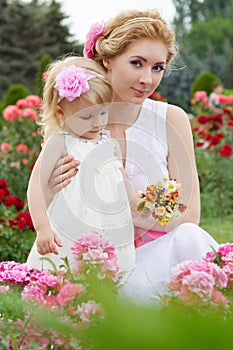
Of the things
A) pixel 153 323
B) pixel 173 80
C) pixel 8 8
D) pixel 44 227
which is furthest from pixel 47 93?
pixel 8 8

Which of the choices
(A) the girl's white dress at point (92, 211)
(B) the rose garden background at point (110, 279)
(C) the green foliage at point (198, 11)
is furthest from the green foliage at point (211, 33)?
(A) the girl's white dress at point (92, 211)

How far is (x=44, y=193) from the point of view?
87.8 inches

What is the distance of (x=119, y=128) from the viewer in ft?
8.58

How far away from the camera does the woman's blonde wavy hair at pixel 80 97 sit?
2285mm

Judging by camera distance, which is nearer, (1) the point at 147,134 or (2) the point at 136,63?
(2) the point at 136,63

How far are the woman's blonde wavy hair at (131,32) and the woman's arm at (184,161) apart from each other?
0.24 m

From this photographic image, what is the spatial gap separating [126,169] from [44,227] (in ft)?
1.77

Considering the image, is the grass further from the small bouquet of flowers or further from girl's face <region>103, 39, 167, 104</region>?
the small bouquet of flowers

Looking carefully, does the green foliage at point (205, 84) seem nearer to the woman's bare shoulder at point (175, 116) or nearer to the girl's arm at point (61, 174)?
the woman's bare shoulder at point (175, 116)

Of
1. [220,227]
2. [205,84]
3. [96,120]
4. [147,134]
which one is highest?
[96,120]

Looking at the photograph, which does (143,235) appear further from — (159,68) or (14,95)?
(14,95)

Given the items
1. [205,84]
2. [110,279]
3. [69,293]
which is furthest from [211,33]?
[69,293]

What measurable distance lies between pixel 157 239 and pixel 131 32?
773mm

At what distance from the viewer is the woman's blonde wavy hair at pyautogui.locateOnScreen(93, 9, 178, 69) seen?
2408 millimetres
